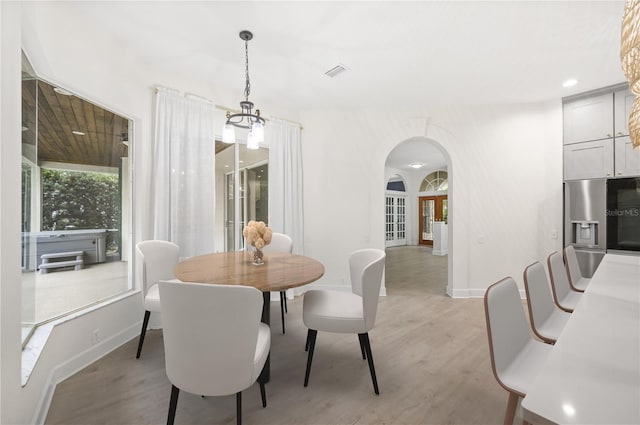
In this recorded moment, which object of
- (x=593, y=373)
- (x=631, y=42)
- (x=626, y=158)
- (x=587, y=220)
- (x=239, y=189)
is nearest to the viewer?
(x=593, y=373)

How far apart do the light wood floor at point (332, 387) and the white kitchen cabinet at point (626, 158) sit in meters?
2.50

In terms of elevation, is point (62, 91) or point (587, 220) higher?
point (62, 91)

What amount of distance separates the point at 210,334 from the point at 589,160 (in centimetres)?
459

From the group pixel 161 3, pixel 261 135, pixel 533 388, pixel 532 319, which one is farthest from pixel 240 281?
pixel 161 3

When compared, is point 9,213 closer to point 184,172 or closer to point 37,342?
point 37,342

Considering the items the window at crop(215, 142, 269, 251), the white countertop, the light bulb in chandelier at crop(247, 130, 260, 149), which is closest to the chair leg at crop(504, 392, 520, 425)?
the white countertop

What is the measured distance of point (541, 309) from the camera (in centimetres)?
169

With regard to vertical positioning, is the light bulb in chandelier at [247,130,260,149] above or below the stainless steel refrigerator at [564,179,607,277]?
above

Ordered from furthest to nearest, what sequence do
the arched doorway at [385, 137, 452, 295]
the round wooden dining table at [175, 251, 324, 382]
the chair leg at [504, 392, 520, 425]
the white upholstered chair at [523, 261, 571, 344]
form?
the arched doorway at [385, 137, 452, 295], the round wooden dining table at [175, 251, 324, 382], the white upholstered chair at [523, 261, 571, 344], the chair leg at [504, 392, 520, 425]

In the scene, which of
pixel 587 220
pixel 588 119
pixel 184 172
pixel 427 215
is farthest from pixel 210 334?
pixel 427 215

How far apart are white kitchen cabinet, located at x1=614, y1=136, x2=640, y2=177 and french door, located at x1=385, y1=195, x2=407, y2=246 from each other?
6601mm

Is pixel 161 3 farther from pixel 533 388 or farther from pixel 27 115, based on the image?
pixel 533 388

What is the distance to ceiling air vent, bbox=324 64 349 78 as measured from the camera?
9.56ft

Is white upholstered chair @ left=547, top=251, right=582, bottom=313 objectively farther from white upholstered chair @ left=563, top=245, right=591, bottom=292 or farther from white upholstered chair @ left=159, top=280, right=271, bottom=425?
white upholstered chair @ left=159, top=280, right=271, bottom=425
